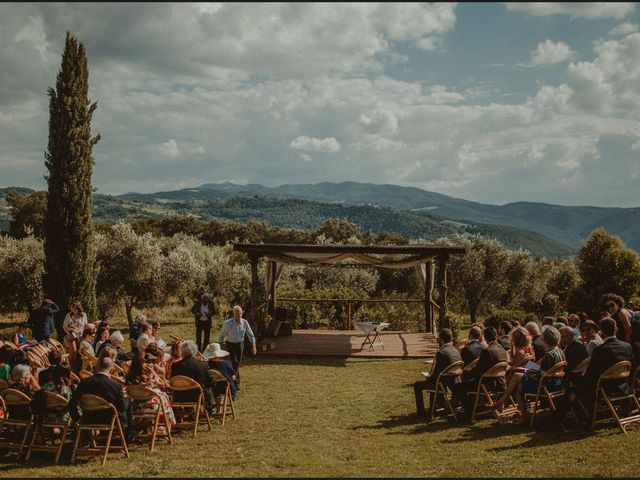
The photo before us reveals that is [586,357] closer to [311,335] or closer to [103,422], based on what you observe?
[103,422]

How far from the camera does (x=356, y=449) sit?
6844 millimetres

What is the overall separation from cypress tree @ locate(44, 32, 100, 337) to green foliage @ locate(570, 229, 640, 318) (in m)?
18.7

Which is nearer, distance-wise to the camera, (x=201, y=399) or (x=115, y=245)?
(x=201, y=399)

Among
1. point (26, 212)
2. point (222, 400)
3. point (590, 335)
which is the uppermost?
point (26, 212)

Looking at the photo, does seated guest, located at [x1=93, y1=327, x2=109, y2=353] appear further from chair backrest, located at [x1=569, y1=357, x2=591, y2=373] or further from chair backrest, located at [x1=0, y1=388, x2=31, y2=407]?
chair backrest, located at [x1=569, y1=357, x2=591, y2=373]

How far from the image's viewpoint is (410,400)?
33.0 feet

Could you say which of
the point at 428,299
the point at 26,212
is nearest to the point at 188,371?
the point at 428,299

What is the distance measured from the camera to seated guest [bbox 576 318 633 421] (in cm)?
710

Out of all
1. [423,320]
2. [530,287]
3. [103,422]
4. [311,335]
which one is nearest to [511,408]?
[103,422]

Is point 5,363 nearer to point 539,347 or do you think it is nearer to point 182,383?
point 182,383

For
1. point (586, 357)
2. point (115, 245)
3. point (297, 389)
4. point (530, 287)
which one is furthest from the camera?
point (530, 287)

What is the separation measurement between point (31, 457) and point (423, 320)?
15433 mm

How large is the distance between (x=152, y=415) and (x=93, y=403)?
3.21 feet

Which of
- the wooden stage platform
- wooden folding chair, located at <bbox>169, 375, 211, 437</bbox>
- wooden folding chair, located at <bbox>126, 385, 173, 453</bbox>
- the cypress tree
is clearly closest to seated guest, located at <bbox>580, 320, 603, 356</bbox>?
wooden folding chair, located at <bbox>169, 375, 211, 437</bbox>
